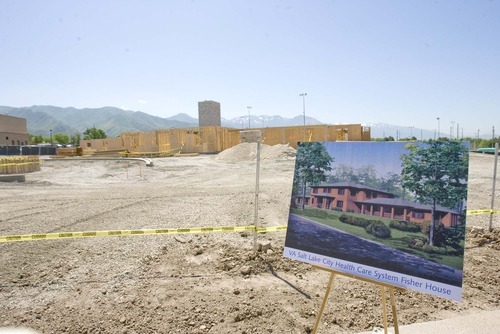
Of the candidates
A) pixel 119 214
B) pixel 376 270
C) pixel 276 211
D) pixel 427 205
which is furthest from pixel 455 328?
pixel 119 214

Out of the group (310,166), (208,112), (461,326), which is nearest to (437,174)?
(310,166)

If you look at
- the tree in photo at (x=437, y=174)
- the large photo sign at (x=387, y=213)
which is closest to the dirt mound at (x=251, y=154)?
the large photo sign at (x=387, y=213)

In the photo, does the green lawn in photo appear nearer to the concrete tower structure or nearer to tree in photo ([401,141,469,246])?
tree in photo ([401,141,469,246])

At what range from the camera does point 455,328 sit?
13.4 ft

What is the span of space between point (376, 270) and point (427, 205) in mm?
873

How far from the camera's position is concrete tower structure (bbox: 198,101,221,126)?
6512 centimetres

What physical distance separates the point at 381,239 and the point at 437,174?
2.94 feet

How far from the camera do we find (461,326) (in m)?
4.12

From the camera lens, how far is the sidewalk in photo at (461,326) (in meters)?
4.01

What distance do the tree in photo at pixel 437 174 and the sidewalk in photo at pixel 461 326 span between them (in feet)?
5.35

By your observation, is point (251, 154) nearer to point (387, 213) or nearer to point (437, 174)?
point (387, 213)

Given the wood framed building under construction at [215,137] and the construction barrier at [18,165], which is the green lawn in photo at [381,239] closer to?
the construction barrier at [18,165]

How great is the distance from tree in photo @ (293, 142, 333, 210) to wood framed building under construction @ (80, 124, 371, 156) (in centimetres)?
3911

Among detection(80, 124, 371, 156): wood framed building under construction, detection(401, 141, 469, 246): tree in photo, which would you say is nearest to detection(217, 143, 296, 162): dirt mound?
detection(80, 124, 371, 156): wood framed building under construction
